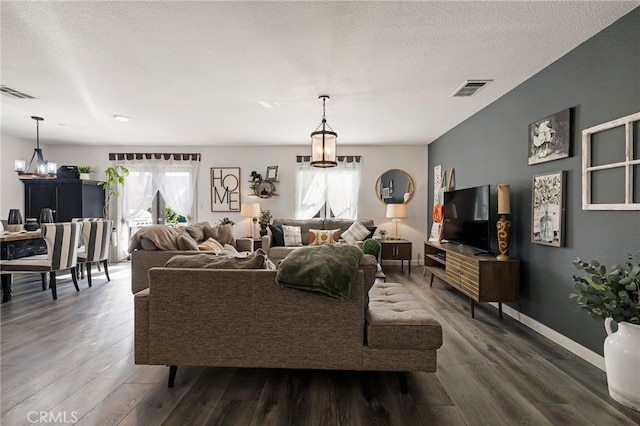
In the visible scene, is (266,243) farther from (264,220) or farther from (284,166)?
(284,166)

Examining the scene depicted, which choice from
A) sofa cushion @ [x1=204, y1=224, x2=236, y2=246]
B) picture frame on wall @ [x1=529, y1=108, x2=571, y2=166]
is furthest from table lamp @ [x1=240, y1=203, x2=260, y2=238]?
picture frame on wall @ [x1=529, y1=108, x2=571, y2=166]

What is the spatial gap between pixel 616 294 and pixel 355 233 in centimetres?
430

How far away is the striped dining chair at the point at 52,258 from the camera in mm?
4090

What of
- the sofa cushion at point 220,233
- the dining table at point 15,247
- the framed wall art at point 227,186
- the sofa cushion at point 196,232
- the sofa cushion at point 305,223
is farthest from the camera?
the framed wall art at point 227,186

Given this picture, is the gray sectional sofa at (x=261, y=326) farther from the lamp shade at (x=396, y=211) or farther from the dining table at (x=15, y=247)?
the lamp shade at (x=396, y=211)

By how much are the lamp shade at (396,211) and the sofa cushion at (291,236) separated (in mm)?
1798

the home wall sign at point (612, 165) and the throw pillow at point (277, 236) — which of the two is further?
the throw pillow at point (277, 236)

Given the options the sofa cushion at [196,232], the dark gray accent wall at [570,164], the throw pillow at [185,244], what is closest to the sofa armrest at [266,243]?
the sofa cushion at [196,232]

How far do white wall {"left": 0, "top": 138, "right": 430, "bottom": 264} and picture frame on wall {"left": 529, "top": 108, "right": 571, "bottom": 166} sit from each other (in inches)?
142

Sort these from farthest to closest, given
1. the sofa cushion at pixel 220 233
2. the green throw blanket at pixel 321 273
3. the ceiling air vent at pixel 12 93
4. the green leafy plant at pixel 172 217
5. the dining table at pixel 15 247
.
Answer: the green leafy plant at pixel 172 217 → the sofa cushion at pixel 220 233 → the dining table at pixel 15 247 → the ceiling air vent at pixel 12 93 → the green throw blanket at pixel 321 273

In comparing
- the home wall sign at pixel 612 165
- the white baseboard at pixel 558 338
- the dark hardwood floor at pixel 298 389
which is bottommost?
the dark hardwood floor at pixel 298 389

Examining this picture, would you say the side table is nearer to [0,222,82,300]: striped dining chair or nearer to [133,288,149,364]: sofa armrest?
[133,288,149,364]: sofa armrest

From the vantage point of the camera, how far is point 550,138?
9.96 ft

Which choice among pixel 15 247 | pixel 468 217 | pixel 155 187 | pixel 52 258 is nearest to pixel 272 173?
pixel 155 187
